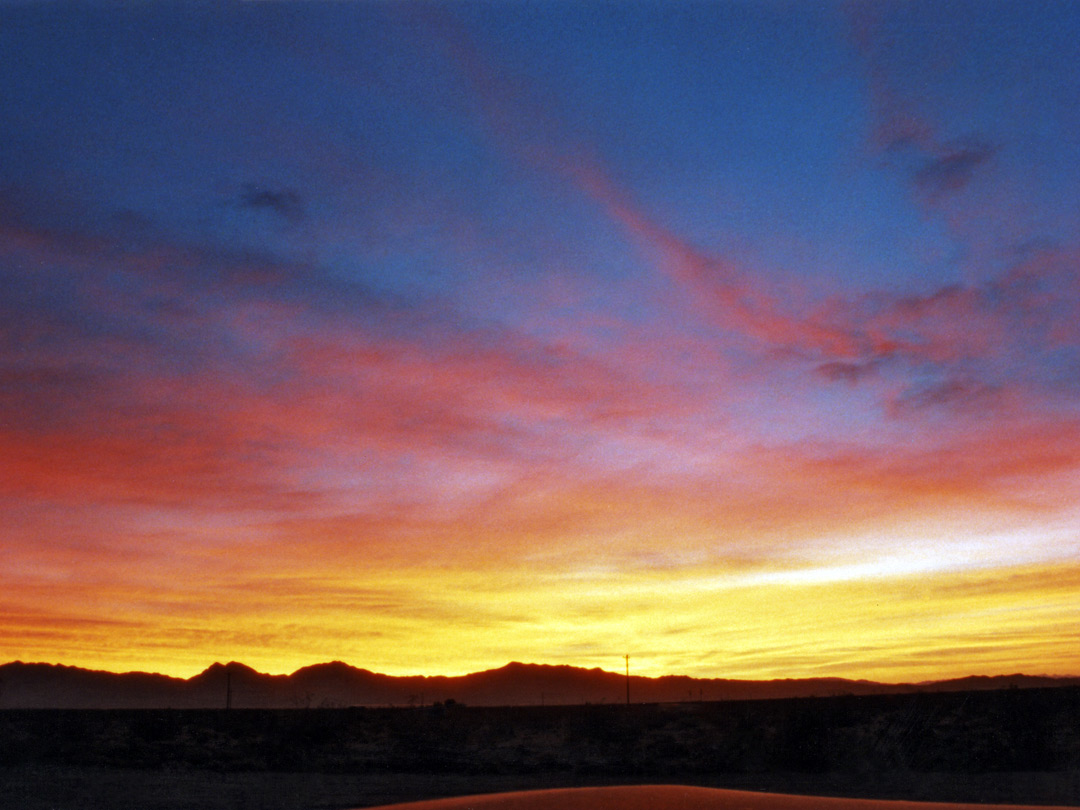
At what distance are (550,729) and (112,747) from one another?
1830cm

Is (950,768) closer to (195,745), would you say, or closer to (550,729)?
(550,729)

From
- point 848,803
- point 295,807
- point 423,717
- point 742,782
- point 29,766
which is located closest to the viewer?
point 848,803

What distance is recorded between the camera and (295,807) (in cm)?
3350

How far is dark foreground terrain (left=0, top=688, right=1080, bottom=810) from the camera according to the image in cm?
3425

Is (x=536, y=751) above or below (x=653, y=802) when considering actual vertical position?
below

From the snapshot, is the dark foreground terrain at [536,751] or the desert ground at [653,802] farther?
the dark foreground terrain at [536,751]

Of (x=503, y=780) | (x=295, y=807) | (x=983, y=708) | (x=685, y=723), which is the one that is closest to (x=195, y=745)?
(x=295, y=807)

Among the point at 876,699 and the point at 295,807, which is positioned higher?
the point at 876,699

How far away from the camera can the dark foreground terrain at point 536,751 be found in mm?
34250

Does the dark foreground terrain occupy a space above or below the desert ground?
below

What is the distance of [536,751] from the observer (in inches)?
1555

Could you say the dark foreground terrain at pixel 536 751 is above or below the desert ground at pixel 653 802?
below

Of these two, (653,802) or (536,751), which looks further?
(536,751)

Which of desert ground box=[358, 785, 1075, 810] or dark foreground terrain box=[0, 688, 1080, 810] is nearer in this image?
desert ground box=[358, 785, 1075, 810]
